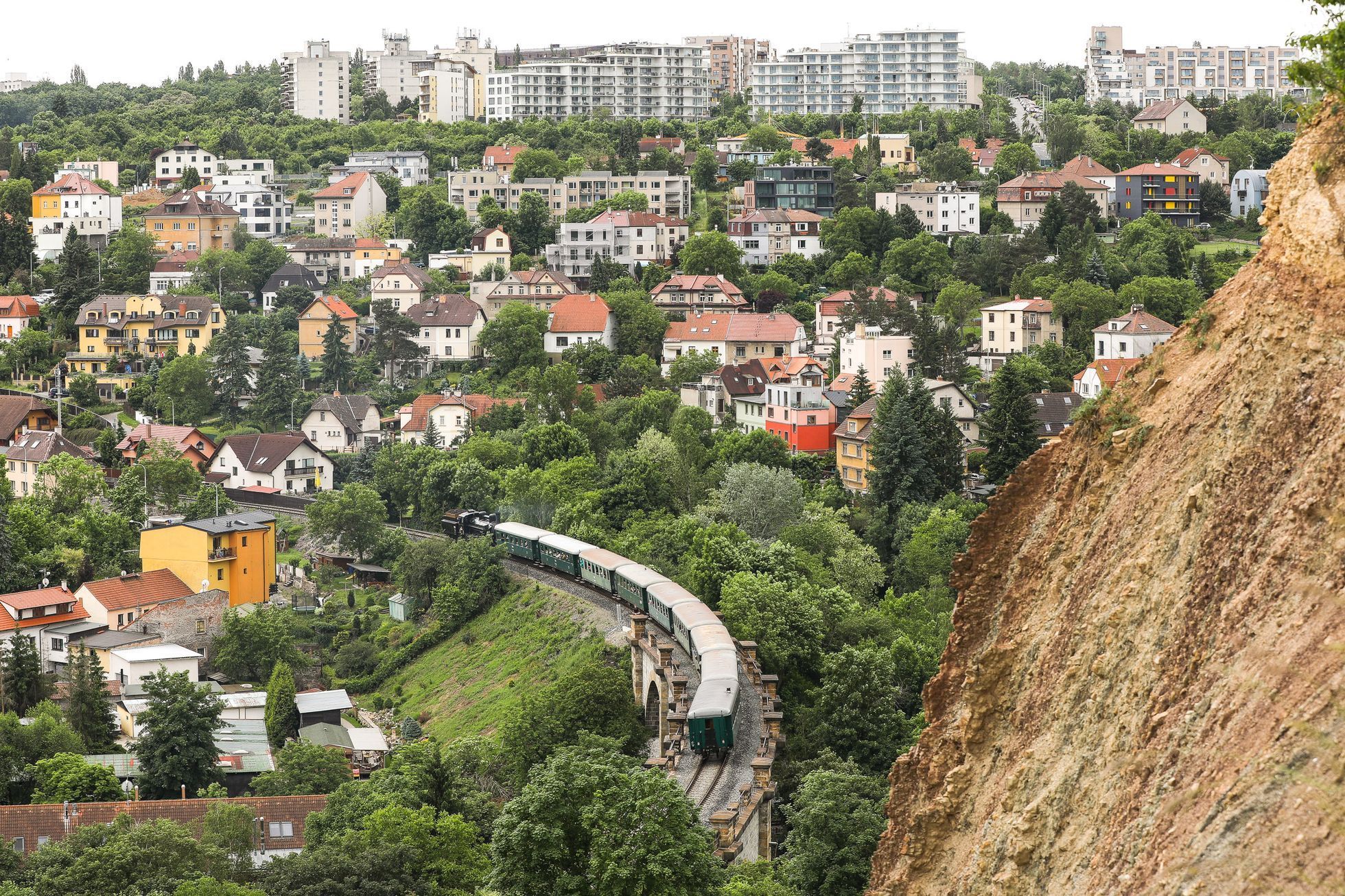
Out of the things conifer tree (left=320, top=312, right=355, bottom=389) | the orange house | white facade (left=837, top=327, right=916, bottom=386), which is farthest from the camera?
conifer tree (left=320, top=312, right=355, bottom=389)

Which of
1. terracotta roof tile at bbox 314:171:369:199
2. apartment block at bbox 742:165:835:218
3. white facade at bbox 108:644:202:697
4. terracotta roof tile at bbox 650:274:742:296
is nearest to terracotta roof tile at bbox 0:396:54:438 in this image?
white facade at bbox 108:644:202:697

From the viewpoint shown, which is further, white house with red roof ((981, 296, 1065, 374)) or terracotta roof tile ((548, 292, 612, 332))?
terracotta roof tile ((548, 292, 612, 332))

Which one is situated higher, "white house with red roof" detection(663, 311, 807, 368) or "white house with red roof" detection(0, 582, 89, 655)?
"white house with red roof" detection(663, 311, 807, 368)

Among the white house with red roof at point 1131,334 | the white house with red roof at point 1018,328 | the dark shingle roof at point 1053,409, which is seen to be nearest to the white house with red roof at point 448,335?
the white house with red roof at point 1018,328

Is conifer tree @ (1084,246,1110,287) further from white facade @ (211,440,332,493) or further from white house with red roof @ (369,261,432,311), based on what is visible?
white facade @ (211,440,332,493)

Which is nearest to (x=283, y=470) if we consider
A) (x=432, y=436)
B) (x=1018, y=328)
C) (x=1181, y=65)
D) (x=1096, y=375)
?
(x=432, y=436)

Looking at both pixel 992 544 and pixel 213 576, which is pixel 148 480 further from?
pixel 992 544

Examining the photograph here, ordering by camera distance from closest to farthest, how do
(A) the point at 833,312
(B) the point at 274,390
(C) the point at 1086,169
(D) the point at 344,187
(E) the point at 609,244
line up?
1. (B) the point at 274,390
2. (A) the point at 833,312
3. (C) the point at 1086,169
4. (E) the point at 609,244
5. (D) the point at 344,187

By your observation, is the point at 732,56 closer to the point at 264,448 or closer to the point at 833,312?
the point at 833,312
